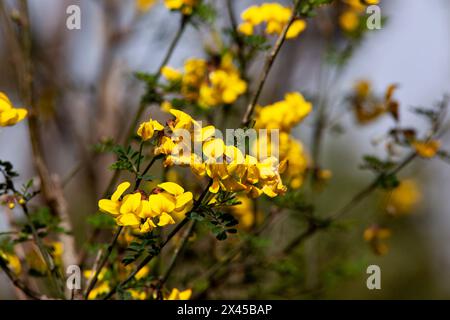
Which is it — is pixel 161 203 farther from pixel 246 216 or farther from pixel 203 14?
pixel 246 216

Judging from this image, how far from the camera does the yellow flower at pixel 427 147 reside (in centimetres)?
191

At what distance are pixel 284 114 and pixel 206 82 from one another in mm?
274

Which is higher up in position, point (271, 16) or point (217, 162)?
point (271, 16)

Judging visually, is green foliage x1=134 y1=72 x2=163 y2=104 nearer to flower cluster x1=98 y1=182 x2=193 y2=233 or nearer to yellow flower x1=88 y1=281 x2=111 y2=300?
yellow flower x1=88 y1=281 x2=111 y2=300

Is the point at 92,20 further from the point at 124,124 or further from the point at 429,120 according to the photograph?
the point at 429,120

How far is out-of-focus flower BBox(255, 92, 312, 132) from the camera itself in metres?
1.77

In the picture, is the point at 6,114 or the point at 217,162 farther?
the point at 6,114

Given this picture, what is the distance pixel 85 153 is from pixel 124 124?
290mm

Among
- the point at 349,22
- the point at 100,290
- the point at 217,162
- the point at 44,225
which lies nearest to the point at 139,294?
the point at 100,290

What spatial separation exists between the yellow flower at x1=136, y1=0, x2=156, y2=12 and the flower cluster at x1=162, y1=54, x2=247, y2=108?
4.10ft

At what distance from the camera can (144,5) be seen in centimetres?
308

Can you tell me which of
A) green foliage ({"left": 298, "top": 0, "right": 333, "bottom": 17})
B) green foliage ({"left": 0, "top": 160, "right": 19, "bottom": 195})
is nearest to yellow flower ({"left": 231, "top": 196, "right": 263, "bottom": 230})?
green foliage ({"left": 298, "top": 0, "right": 333, "bottom": 17})

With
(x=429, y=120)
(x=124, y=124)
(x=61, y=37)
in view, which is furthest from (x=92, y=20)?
(x=429, y=120)
